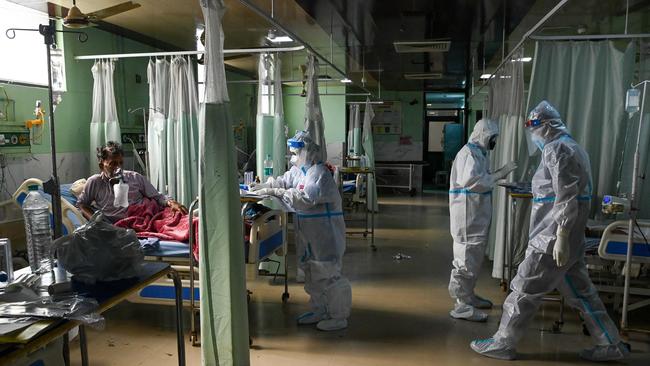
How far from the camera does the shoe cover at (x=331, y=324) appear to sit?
11.7ft

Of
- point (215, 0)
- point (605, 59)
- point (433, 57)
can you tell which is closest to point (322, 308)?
point (215, 0)

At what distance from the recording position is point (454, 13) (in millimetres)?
5453

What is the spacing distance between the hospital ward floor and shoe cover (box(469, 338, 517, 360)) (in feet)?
0.16

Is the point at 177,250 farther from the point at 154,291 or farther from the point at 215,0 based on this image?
the point at 215,0

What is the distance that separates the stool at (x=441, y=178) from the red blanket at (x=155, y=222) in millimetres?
9987

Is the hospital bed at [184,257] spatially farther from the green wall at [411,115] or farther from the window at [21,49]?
the green wall at [411,115]

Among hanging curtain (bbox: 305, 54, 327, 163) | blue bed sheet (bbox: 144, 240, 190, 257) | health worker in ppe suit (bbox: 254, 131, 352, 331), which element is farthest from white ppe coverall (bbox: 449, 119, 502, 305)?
blue bed sheet (bbox: 144, 240, 190, 257)

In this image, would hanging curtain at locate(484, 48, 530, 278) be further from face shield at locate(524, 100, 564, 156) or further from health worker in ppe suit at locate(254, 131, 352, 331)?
health worker in ppe suit at locate(254, 131, 352, 331)

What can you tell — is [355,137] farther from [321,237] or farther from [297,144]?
[321,237]

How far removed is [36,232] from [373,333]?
7.66ft

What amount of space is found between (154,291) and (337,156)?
25.4 feet

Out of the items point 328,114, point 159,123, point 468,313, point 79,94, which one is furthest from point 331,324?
point 328,114

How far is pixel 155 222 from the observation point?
3895 mm

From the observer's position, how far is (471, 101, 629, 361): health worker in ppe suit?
2809 mm
